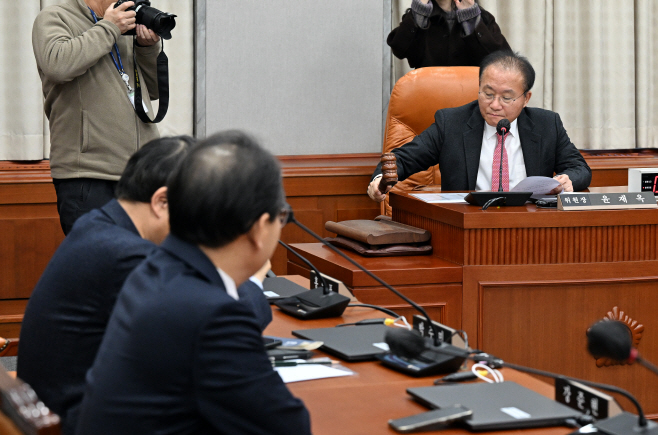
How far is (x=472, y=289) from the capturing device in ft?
7.81

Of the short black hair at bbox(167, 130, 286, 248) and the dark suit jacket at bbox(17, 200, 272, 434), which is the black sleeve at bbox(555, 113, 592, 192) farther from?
the short black hair at bbox(167, 130, 286, 248)

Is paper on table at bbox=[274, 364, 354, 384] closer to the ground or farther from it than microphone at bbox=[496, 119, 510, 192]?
closer to the ground

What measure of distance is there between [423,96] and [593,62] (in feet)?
4.56

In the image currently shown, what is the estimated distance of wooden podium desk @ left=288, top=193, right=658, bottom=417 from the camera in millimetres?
2365

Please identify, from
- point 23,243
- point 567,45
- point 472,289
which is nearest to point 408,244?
point 472,289

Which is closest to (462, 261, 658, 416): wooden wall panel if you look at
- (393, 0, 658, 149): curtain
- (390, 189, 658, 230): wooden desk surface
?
(390, 189, 658, 230): wooden desk surface

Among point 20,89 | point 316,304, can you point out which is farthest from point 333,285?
point 20,89

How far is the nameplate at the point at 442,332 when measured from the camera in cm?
152

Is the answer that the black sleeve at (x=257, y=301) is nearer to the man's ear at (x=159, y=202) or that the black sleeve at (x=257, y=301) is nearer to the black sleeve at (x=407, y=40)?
the man's ear at (x=159, y=202)

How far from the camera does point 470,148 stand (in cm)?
314

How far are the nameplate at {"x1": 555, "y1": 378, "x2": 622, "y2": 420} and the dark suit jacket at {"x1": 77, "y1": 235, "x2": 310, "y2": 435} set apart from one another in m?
0.46

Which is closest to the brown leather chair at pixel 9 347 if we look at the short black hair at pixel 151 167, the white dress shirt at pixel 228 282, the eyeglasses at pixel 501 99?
the short black hair at pixel 151 167

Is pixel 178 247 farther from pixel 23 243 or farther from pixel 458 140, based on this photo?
pixel 23 243

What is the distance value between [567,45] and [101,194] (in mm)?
2915
